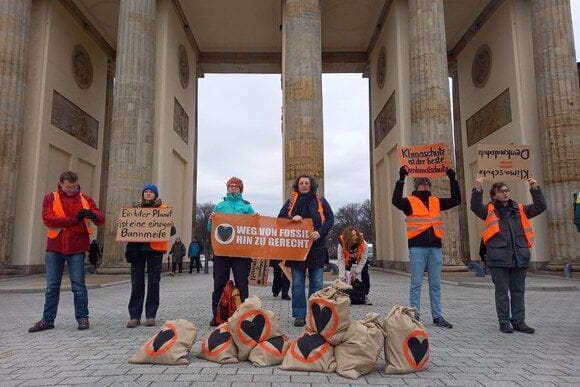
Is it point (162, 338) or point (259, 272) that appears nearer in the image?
point (162, 338)

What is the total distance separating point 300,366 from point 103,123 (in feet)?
78.6

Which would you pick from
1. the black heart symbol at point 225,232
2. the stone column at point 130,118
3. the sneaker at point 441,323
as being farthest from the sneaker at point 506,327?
the stone column at point 130,118

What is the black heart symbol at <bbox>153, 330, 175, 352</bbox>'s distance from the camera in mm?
4023

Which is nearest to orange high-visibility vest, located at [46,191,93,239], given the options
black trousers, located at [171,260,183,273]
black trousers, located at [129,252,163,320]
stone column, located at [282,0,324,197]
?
black trousers, located at [129,252,163,320]

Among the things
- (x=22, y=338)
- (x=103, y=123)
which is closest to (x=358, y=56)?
(x=103, y=123)

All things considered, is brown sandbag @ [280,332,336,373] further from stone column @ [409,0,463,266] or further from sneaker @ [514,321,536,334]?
stone column @ [409,0,463,266]

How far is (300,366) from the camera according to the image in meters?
3.78

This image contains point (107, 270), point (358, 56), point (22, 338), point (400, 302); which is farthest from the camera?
point (358, 56)

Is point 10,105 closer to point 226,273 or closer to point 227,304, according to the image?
point 226,273

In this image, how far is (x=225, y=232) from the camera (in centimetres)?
591

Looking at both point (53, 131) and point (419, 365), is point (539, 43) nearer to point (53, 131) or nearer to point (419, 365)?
point (419, 365)

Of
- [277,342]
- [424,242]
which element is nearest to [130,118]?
[424,242]

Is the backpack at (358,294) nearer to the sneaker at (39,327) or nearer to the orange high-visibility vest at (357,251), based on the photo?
the orange high-visibility vest at (357,251)

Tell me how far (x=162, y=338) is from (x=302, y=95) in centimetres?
1332
